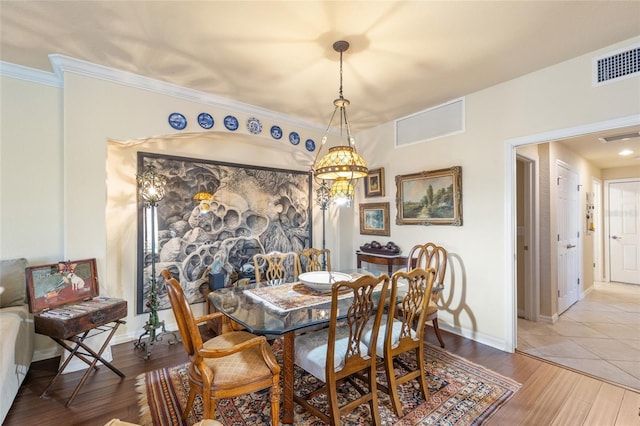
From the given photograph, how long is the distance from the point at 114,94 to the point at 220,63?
3.70ft

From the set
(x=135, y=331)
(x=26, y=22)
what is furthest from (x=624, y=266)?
(x=26, y=22)

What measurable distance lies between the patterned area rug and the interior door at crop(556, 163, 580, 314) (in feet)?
8.26

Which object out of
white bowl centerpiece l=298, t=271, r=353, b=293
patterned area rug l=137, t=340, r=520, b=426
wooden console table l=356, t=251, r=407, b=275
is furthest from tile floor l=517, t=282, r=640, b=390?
white bowl centerpiece l=298, t=271, r=353, b=293

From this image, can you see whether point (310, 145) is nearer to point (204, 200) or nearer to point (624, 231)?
point (204, 200)

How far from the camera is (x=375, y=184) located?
4430 millimetres

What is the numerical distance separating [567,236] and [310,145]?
4010mm

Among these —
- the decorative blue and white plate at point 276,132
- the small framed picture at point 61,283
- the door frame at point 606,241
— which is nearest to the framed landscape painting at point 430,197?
A: the decorative blue and white plate at point 276,132

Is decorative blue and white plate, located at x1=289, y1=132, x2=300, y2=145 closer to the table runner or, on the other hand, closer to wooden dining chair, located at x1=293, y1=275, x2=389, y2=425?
the table runner

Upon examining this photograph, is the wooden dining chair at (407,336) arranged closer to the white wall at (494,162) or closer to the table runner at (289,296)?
the table runner at (289,296)

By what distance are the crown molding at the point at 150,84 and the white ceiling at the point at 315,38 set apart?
92 mm

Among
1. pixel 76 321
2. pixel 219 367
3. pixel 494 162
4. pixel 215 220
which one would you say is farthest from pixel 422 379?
pixel 215 220

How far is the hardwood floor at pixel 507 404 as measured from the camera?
6.35ft

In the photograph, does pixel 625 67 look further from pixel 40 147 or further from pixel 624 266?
pixel 624 266

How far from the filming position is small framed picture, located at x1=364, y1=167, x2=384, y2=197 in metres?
4.33
